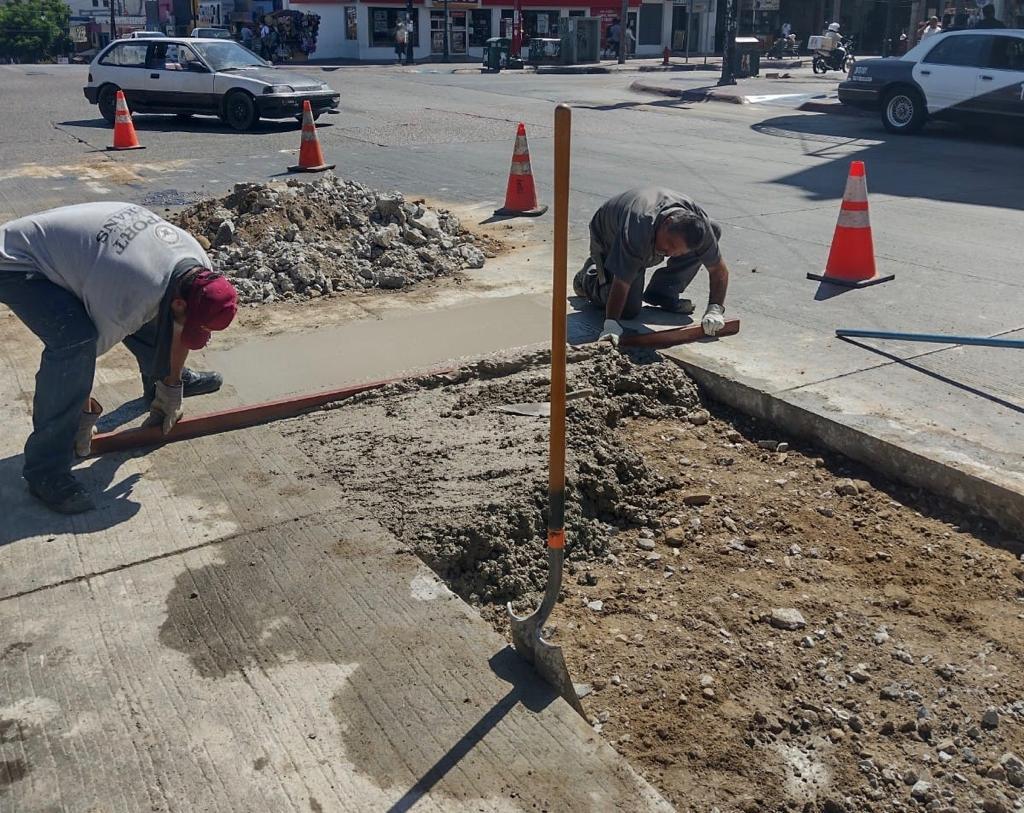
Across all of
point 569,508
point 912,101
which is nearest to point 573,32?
point 912,101

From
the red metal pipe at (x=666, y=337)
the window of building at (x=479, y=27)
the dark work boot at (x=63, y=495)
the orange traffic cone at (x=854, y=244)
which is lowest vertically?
the dark work boot at (x=63, y=495)

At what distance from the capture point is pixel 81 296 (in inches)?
164

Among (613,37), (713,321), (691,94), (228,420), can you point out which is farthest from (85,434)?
(613,37)

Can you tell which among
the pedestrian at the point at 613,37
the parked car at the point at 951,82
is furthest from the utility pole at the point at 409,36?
the parked car at the point at 951,82

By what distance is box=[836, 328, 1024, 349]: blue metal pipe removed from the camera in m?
5.64

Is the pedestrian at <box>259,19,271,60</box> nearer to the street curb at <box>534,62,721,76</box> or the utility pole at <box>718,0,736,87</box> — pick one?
the street curb at <box>534,62,721,76</box>

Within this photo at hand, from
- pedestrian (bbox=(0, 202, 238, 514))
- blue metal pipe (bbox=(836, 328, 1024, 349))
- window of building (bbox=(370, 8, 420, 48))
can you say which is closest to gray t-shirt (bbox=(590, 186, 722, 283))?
blue metal pipe (bbox=(836, 328, 1024, 349))

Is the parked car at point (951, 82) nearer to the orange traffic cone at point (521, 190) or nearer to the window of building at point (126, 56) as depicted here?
the orange traffic cone at point (521, 190)

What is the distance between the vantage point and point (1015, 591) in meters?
3.89

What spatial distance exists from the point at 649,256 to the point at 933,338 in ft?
5.53

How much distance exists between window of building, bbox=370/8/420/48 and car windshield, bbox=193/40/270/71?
2804 centimetres

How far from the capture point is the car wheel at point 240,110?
58.1 feet

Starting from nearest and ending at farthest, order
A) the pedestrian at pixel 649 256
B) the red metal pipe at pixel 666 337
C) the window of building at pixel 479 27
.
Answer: the pedestrian at pixel 649 256
the red metal pipe at pixel 666 337
the window of building at pixel 479 27

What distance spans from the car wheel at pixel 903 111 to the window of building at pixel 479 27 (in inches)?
1323
